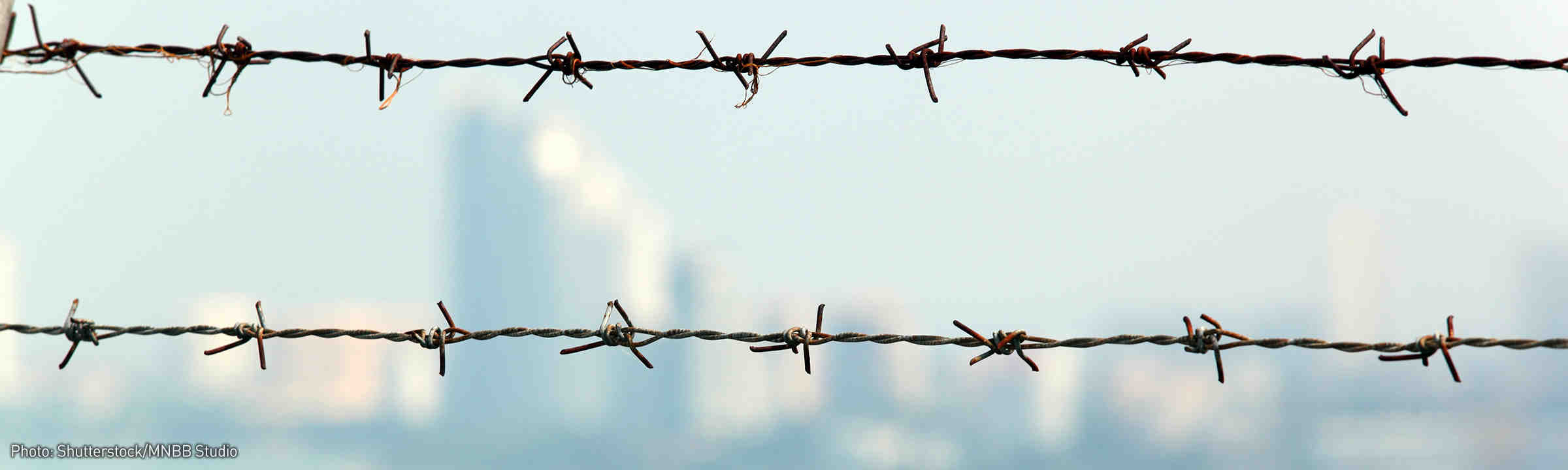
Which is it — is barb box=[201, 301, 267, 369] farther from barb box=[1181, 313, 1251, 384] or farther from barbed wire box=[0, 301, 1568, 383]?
barb box=[1181, 313, 1251, 384]

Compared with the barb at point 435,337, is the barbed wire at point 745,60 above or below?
above

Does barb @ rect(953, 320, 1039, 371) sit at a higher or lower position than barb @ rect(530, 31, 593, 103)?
lower

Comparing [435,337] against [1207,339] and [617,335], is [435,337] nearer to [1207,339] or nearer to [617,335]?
[617,335]

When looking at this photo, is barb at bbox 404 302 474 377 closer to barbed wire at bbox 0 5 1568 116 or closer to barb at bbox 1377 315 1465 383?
barbed wire at bbox 0 5 1568 116

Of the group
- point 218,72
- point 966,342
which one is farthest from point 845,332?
point 218,72

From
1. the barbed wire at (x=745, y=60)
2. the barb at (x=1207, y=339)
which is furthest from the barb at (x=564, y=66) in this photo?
the barb at (x=1207, y=339)

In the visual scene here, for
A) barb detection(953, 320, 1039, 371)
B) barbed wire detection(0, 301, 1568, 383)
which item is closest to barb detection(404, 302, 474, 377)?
barbed wire detection(0, 301, 1568, 383)

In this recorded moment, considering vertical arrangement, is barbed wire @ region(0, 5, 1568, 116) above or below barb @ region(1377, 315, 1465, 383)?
above

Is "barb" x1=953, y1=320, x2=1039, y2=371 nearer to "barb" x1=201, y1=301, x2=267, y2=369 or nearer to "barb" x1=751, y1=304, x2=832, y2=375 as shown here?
"barb" x1=751, y1=304, x2=832, y2=375

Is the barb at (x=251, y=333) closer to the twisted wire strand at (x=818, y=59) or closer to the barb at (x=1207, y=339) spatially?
the twisted wire strand at (x=818, y=59)

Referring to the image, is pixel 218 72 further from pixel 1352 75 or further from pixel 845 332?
pixel 1352 75

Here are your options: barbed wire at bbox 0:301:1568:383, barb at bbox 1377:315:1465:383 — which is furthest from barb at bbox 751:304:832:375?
barb at bbox 1377:315:1465:383

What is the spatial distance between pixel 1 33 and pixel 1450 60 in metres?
4.84

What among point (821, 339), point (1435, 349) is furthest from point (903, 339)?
point (1435, 349)
